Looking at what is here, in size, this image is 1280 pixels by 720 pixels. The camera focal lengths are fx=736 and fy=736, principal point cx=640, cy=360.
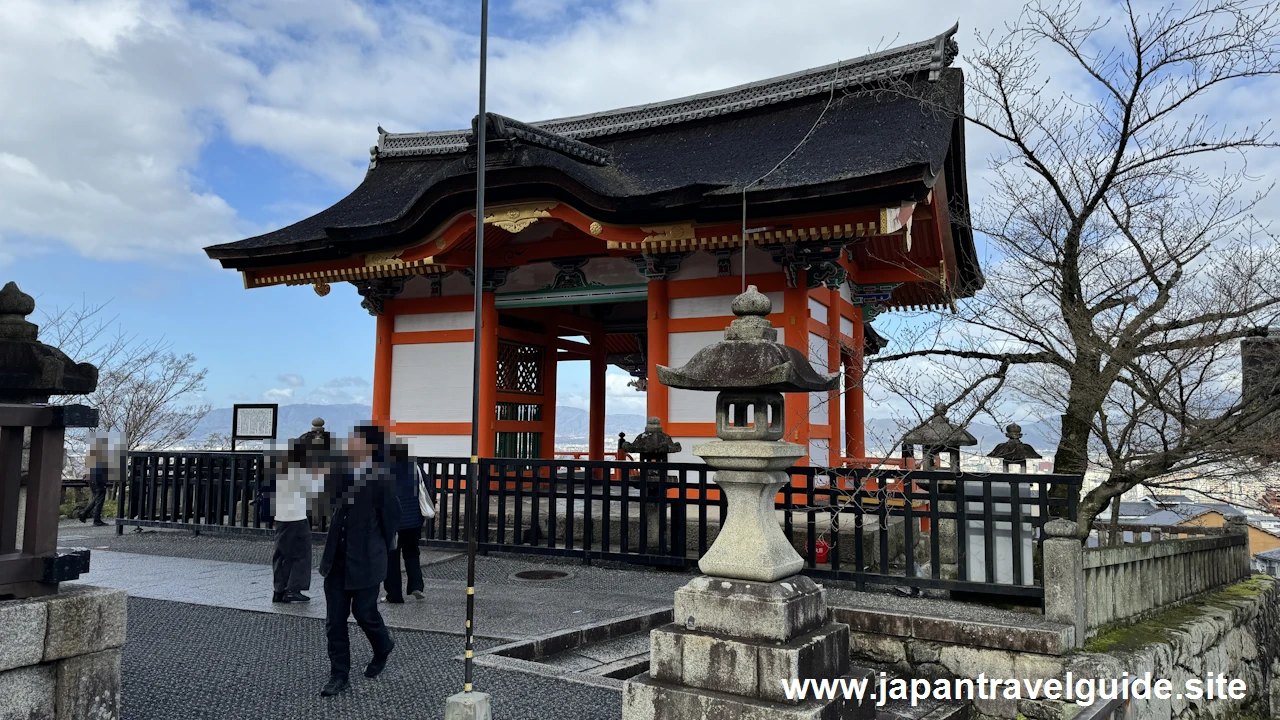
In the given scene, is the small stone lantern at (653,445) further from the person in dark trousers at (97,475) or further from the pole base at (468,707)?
the person in dark trousers at (97,475)

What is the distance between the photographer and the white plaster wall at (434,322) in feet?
41.5

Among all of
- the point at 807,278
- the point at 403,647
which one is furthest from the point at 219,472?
the point at 807,278

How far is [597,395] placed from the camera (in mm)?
17234

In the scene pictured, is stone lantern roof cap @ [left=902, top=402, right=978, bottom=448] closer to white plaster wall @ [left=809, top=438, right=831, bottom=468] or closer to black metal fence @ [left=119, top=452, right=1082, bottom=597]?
black metal fence @ [left=119, top=452, right=1082, bottom=597]

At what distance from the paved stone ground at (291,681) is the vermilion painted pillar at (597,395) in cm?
1083

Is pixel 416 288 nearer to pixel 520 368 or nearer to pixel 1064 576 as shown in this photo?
pixel 520 368

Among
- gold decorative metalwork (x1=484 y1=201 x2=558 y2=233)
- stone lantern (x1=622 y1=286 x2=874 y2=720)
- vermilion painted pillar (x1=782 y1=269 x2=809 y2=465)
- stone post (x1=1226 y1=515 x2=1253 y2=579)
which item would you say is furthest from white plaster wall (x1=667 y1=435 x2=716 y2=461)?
stone post (x1=1226 y1=515 x2=1253 y2=579)

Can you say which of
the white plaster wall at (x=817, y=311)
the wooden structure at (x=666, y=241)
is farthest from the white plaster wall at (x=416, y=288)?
the white plaster wall at (x=817, y=311)

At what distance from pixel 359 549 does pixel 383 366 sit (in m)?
9.10

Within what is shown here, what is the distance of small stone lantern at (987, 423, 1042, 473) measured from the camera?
27.3ft

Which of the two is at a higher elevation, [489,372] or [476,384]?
[489,372]

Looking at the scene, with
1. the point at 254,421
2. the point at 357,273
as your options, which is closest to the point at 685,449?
the point at 357,273

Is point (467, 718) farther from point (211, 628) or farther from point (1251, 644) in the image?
point (1251, 644)

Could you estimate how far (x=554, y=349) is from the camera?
14750mm
